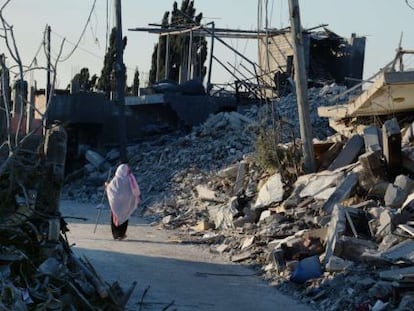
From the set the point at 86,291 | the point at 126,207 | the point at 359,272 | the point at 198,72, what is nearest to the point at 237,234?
the point at 126,207

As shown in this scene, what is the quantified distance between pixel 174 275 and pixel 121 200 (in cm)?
383

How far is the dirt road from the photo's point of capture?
887cm

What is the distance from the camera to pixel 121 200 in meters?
14.1

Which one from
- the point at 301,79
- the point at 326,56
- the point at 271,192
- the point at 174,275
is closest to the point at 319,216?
the point at 271,192

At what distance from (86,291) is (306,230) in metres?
5.62

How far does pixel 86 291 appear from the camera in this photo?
679 cm

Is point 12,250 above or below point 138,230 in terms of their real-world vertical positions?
above

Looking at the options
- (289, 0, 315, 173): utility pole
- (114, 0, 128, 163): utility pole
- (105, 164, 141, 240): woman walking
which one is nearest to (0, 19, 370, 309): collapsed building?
(114, 0, 128, 163): utility pole

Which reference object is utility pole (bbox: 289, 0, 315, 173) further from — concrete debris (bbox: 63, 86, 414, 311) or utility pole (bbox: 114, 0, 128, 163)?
utility pole (bbox: 114, 0, 128, 163)

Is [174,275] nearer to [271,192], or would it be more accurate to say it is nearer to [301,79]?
[271,192]

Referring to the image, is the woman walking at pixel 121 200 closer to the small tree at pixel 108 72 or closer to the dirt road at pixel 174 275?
the dirt road at pixel 174 275

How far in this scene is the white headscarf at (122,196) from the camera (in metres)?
14.0

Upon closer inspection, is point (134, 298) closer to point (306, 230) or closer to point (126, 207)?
point (306, 230)

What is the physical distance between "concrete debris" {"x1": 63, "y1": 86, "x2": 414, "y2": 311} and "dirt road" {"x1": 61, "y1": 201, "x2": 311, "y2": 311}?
405 mm
